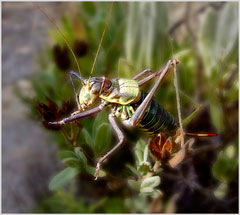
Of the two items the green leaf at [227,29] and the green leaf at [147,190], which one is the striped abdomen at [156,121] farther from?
the green leaf at [227,29]

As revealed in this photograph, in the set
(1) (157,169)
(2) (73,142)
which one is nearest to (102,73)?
(2) (73,142)

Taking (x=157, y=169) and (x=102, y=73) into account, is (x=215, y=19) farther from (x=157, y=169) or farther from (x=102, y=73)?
(x=157, y=169)

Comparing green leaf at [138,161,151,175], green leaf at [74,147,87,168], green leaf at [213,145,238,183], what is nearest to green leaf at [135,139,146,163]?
green leaf at [138,161,151,175]

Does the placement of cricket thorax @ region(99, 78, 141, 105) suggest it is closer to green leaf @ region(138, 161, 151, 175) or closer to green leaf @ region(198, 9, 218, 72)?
green leaf @ region(138, 161, 151, 175)

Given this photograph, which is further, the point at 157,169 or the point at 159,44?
the point at 159,44

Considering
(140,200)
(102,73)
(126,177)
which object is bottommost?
(140,200)
